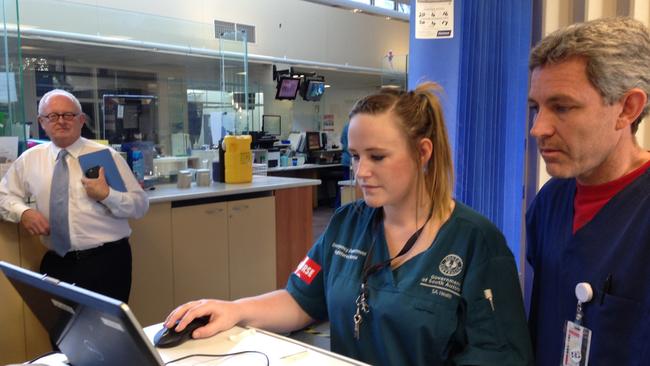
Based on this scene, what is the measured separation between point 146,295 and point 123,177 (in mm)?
854

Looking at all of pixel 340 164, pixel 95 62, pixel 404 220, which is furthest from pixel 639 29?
pixel 340 164

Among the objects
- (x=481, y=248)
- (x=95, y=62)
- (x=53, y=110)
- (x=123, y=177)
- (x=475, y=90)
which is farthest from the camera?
(x=95, y=62)

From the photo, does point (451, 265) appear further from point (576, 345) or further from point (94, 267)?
point (94, 267)

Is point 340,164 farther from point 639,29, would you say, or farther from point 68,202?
point 639,29

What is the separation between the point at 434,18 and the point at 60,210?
2.04 m

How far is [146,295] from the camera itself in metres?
3.48

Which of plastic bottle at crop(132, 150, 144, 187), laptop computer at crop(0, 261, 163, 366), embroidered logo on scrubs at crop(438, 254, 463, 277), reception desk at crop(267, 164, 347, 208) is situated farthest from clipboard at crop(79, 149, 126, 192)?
reception desk at crop(267, 164, 347, 208)

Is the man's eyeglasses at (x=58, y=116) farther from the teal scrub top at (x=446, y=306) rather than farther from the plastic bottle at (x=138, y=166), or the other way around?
the teal scrub top at (x=446, y=306)

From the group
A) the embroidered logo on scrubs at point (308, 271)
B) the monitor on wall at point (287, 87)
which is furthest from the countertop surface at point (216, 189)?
the monitor on wall at point (287, 87)

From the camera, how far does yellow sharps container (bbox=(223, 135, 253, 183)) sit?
4.27 m

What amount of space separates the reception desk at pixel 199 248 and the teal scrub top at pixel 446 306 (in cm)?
224

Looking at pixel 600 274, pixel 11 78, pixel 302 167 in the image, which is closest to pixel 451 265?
pixel 600 274

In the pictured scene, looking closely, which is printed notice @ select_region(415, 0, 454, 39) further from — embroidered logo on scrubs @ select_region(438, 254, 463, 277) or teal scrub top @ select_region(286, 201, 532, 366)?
embroidered logo on scrubs @ select_region(438, 254, 463, 277)

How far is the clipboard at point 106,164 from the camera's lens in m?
2.84
